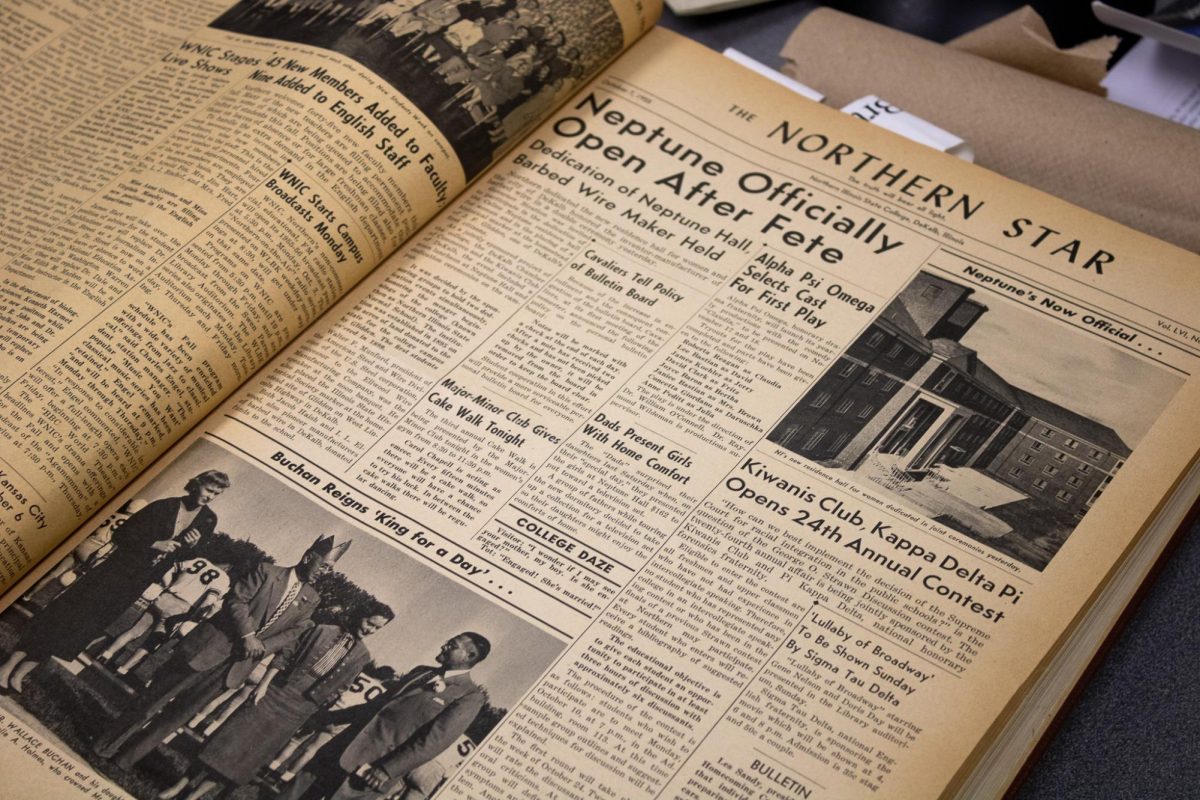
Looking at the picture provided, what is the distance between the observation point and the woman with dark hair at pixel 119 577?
0.48 metres

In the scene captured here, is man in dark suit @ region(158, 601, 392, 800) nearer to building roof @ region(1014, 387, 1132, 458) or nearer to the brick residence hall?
the brick residence hall

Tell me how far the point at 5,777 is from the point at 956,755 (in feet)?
1.29

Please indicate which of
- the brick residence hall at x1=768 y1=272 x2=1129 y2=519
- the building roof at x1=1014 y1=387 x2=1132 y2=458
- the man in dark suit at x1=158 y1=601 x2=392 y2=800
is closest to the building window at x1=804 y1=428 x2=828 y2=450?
the brick residence hall at x1=768 y1=272 x2=1129 y2=519

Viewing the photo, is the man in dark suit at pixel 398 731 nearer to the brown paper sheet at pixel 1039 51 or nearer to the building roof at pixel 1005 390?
the building roof at pixel 1005 390

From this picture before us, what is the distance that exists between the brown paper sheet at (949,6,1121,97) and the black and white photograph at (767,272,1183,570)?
0.19 m

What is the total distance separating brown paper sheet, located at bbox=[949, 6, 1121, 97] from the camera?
2.18 ft

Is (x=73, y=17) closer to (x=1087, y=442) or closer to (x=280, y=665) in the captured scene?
(x=280, y=665)

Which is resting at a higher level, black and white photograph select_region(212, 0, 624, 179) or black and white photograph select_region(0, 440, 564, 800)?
black and white photograph select_region(212, 0, 624, 179)

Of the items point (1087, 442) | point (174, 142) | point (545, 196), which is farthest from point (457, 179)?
point (1087, 442)

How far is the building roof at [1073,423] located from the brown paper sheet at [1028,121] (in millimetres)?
156

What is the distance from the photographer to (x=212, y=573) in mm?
506

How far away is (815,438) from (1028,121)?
0.26 metres

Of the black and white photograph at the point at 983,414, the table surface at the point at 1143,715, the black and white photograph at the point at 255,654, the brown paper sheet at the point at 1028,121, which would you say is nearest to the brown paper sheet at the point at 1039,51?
the brown paper sheet at the point at 1028,121

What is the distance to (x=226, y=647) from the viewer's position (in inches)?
19.1
